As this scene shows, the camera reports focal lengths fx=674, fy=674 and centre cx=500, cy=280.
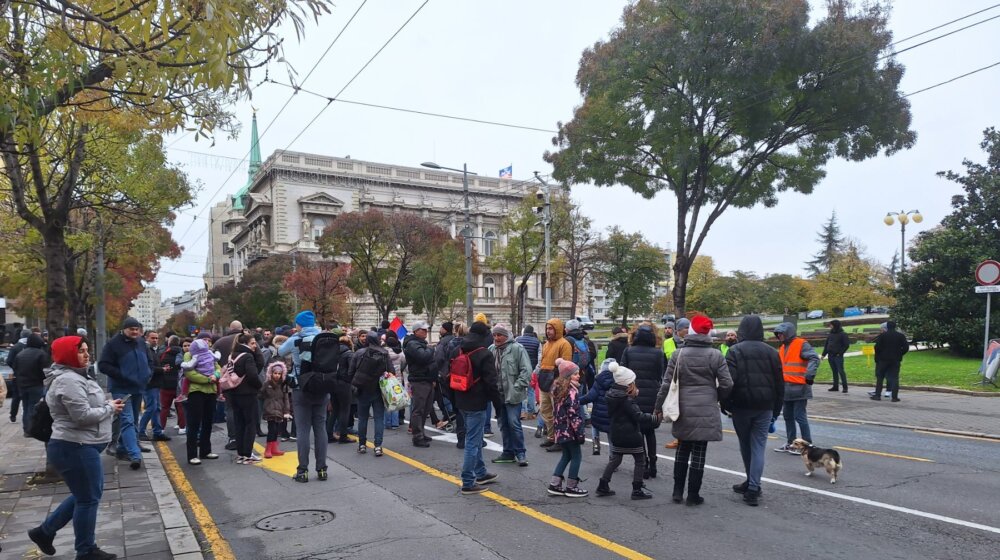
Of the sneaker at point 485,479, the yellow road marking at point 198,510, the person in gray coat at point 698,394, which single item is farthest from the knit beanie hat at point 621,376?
the yellow road marking at point 198,510

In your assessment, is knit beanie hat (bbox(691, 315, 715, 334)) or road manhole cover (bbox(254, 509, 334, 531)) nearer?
road manhole cover (bbox(254, 509, 334, 531))

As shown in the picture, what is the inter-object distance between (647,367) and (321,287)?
139 feet

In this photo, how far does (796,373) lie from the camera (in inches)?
343

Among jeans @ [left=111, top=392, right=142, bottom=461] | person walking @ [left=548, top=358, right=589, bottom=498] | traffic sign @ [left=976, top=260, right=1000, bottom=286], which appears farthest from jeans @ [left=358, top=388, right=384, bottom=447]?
traffic sign @ [left=976, top=260, right=1000, bottom=286]

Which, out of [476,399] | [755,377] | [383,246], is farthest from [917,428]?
[383,246]

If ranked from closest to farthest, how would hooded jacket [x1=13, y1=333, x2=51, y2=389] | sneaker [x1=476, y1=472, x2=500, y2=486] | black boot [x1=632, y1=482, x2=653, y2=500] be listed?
1. black boot [x1=632, y1=482, x2=653, y2=500]
2. sneaker [x1=476, y1=472, x2=500, y2=486]
3. hooded jacket [x1=13, y1=333, x2=51, y2=389]

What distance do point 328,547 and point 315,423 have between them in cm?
257

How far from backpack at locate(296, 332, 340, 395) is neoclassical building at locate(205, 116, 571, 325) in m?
51.3

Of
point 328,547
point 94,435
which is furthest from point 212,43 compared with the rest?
point 328,547

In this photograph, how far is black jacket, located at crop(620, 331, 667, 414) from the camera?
7.39m

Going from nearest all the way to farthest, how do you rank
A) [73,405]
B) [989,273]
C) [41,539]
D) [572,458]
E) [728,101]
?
[73,405]
[41,539]
[572,458]
[989,273]
[728,101]

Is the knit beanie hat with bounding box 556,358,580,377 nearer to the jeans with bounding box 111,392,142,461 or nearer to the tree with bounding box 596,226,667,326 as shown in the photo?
the jeans with bounding box 111,392,142,461

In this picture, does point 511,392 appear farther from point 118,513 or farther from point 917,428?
point 917,428

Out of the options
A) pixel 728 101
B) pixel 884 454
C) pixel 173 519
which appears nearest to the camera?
pixel 173 519
